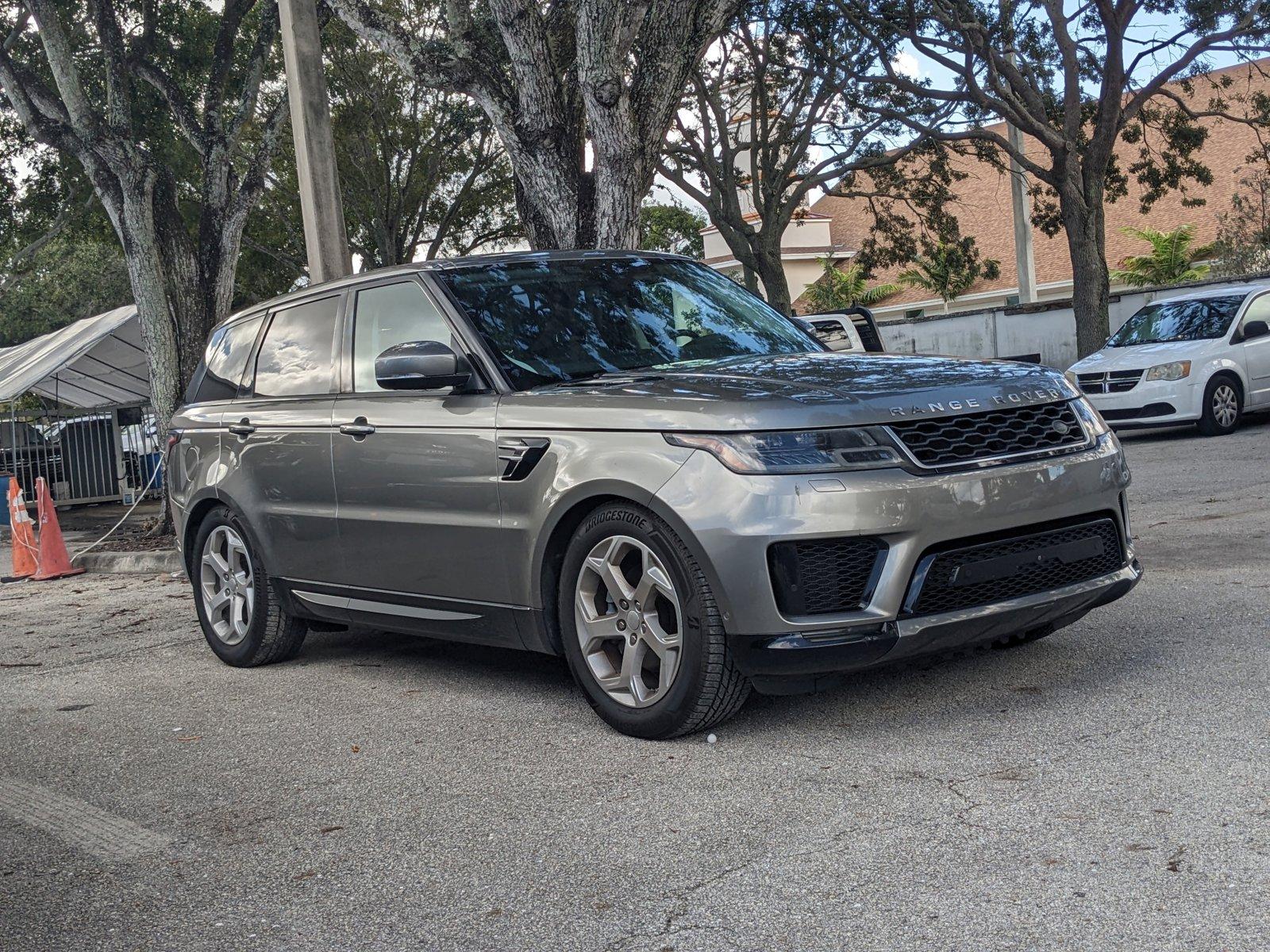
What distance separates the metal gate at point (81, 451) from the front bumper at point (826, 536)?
18.8 metres

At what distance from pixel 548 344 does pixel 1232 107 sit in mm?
45360

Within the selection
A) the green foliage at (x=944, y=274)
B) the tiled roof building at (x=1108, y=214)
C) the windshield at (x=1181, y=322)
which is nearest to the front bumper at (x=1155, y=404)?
the windshield at (x=1181, y=322)

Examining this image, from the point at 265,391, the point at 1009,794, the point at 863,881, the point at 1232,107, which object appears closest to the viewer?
the point at 863,881

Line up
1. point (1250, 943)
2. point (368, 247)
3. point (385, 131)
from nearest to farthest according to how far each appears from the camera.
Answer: point (1250, 943) < point (385, 131) < point (368, 247)

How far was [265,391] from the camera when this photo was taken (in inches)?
275

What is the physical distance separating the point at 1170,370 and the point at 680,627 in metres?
12.8

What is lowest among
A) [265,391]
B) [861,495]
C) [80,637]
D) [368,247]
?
[80,637]

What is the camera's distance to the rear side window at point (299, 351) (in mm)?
6570

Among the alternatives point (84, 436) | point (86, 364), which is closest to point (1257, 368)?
point (84, 436)

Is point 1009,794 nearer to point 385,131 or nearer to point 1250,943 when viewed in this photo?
point 1250,943

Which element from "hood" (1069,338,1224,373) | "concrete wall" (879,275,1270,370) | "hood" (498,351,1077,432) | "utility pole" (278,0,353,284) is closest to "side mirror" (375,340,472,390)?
"hood" (498,351,1077,432)

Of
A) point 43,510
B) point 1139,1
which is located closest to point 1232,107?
point 1139,1

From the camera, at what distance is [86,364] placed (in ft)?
79.7

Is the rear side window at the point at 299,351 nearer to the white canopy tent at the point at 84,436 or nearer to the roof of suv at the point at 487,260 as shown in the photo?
the roof of suv at the point at 487,260
